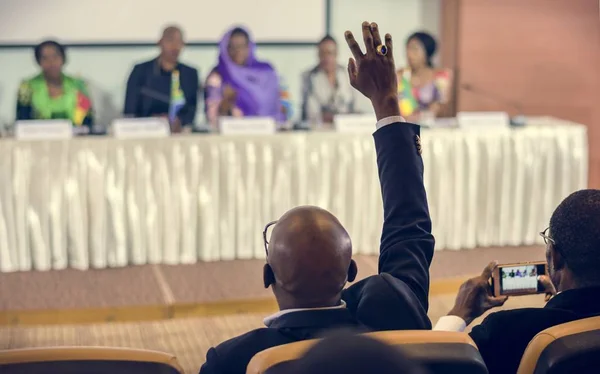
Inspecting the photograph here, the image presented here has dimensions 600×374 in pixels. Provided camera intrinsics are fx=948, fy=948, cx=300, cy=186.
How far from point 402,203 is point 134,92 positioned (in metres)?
3.74

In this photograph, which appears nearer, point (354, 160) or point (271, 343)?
point (271, 343)

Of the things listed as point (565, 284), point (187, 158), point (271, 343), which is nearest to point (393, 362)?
point (271, 343)

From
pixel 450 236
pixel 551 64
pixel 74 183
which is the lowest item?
pixel 450 236

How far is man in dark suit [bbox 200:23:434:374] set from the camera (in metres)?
1.46

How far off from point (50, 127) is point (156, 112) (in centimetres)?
84

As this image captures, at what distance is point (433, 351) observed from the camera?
53.1 inches

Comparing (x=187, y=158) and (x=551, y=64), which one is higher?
(x=551, y=64)

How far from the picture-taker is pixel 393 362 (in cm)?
84

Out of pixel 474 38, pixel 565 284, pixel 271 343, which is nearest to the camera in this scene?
pixel 271 343

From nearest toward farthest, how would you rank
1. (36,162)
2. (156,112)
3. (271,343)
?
(271,343) < (36,162) < (156,112)

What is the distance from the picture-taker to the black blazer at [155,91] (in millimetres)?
5184

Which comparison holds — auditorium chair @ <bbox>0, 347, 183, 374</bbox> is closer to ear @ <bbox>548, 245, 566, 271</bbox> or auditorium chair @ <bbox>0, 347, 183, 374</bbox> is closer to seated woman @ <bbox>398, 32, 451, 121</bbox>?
ear @ <bbox>548, 245, 566, 271</bbox>

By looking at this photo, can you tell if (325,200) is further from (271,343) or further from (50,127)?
(271,343)

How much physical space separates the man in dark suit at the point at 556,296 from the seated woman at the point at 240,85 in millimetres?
3295
